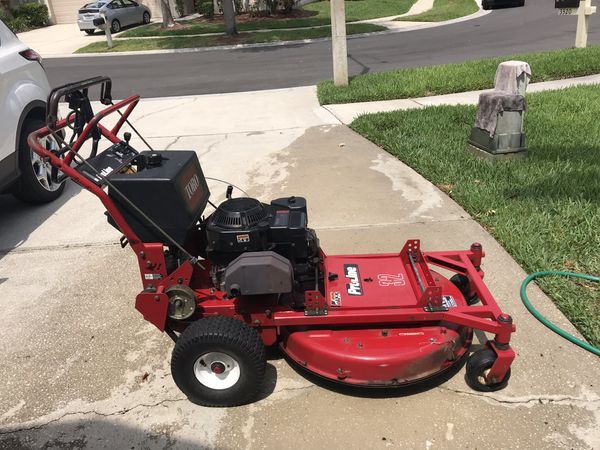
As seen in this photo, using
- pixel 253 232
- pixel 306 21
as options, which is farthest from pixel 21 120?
pixel 306 21

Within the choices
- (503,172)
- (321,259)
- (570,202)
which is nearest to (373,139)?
(503,172)

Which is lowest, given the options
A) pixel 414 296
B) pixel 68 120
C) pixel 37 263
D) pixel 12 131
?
pixel 37 263

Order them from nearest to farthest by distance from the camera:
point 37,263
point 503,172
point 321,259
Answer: point 321,259 → point 37,263 → point 503,172

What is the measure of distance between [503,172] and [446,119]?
6.76ft

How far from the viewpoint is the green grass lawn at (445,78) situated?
28.8ft

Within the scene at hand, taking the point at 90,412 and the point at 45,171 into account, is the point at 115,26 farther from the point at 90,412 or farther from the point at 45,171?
the point at 90,412

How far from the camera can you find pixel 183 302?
105 inches

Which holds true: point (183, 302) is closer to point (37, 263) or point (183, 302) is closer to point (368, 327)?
point (368, 327)

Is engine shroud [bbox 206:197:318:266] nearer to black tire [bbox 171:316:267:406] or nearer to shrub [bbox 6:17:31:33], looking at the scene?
black tire [bbox 171:316:267:406]

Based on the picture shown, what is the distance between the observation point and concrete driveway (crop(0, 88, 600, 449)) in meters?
2.40

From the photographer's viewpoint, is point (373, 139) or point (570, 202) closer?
point (570, 202)

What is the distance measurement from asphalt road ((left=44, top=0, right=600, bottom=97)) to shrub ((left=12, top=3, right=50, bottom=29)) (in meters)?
13.1

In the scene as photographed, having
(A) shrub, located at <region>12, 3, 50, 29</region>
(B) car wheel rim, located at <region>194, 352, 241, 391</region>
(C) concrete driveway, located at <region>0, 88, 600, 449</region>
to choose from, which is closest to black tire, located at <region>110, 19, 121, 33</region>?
(A) shrub, located at <region>12, 3, 50, 29</region>

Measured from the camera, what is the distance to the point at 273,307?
2.68 metres
